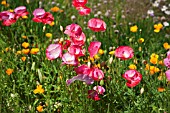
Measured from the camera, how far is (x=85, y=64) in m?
2.84

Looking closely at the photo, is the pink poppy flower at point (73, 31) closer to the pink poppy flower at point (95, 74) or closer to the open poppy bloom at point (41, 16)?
the pink poppy flower at point (95, 74)

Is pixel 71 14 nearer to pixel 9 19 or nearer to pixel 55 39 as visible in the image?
pixel 55 39

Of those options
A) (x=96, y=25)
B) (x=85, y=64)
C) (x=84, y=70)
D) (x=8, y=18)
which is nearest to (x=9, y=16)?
(x=8, y=18)

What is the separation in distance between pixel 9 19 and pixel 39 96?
588 mm

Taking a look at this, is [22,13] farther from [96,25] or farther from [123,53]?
[123,53]

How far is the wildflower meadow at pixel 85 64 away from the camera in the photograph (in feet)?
7.85

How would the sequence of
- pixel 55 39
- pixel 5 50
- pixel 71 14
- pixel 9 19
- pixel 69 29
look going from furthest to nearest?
pixel 71 14 → pixel 55 39 → pixel 5 50 → pixel 9 19 → pixel 69 29

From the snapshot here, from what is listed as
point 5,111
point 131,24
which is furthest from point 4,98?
point 131,24

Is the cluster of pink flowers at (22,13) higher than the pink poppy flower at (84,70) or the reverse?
higher

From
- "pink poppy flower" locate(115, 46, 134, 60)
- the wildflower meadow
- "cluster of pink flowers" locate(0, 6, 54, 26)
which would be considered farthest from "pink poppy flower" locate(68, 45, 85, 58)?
"cluster of pink flowers" locate(0, 6, 54, 26)

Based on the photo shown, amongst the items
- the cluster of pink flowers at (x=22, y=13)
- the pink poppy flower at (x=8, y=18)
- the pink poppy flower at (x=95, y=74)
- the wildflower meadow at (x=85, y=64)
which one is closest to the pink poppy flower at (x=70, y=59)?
the wildflower meadow at (x=85, y=64)

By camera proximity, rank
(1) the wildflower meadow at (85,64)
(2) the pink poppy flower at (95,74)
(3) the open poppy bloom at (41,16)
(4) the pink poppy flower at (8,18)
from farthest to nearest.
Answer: (4) the pink poppy flower at (8,18)
(3) the open poppy bloom at (41,16)
(1) the wildflower meadow at (85,64)
(2) the pink poppy flower at (95,74)

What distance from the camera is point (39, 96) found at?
9.71ft

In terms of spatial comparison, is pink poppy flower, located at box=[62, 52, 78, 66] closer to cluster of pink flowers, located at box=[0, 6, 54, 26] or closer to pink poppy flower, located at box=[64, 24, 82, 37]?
pink poppy flower, located at box=[64, 24, 82, 37]
